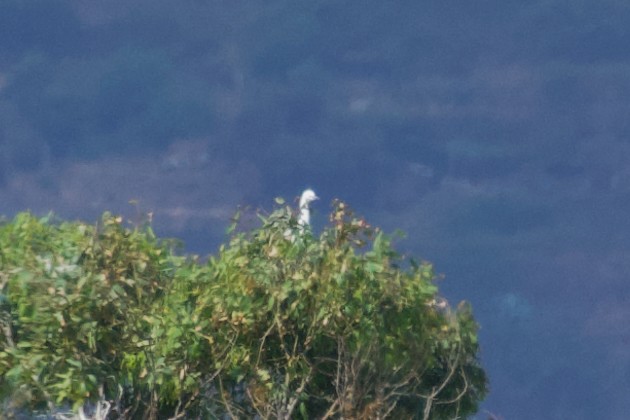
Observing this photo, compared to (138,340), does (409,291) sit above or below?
above

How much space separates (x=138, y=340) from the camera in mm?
17406

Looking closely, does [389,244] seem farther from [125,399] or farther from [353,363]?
[125,399]

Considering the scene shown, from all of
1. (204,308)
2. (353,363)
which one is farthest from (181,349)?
(353,363)

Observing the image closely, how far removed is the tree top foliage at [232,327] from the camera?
666 inches

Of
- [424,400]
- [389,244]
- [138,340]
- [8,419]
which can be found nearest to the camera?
[8,419]

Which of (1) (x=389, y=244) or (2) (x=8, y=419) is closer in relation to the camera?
(2) (x=8, y=419)

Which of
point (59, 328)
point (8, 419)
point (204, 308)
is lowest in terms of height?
Result: point (8, 419)

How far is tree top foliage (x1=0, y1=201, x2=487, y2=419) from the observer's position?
16922 millimetres

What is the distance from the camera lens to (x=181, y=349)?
742 inches

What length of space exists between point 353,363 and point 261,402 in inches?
49.3

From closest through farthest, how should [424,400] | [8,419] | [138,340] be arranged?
[8,419] → [138,340] → [424,400]

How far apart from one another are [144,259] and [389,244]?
2836mm

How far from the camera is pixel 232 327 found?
18625 mm

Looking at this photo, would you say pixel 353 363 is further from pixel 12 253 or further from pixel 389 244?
pixel 12 253
